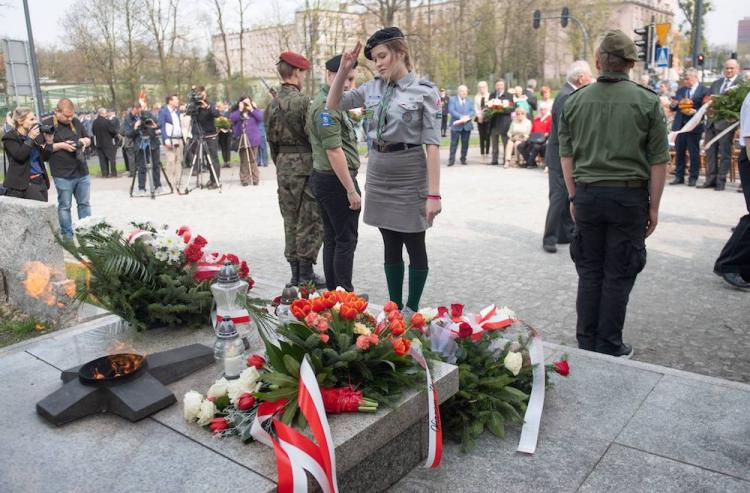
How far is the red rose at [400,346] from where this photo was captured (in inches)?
112

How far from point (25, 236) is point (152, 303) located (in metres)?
1.78

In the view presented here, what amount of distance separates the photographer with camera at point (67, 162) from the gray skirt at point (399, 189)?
5.62 meters

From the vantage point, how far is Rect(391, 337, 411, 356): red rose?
2.84 metres

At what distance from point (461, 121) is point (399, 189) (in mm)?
12660

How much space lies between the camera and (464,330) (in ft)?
11.5

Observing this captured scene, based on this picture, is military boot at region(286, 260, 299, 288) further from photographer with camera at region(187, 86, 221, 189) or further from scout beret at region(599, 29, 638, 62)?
photographer with camera at region(187, 86, 221, 189)

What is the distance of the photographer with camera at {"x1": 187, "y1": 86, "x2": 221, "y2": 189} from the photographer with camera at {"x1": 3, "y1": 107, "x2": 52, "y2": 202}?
552cm

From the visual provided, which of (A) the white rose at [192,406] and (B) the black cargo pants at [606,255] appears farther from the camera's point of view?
(B) the black cargo pants at [606,255]

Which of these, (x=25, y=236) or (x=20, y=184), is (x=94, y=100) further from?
(x=25, y=236)

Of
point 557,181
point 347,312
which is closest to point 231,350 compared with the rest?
point 347,312

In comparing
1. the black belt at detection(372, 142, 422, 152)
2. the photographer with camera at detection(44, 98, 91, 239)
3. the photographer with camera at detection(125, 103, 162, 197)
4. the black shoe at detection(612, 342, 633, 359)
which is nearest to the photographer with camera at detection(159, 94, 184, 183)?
the photographer with camera at detection(125, 103, 162, 197)

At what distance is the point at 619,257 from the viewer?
417 centimetres

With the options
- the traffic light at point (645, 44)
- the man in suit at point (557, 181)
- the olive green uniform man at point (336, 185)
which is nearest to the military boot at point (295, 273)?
the olive green uniform man at point (336, 185)

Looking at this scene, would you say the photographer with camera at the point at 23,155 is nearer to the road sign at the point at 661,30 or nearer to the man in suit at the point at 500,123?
the man in suit at the point at 500,123
